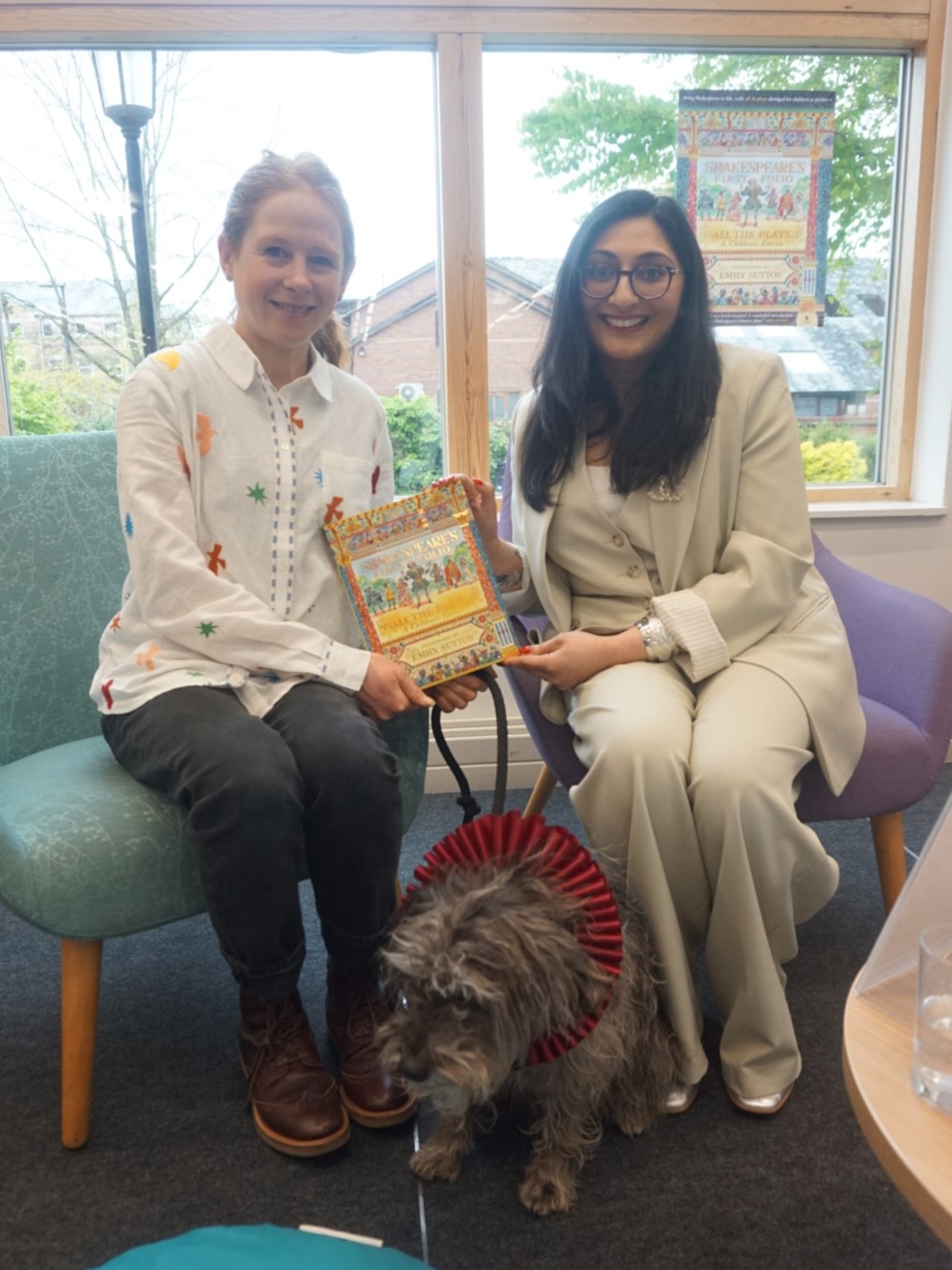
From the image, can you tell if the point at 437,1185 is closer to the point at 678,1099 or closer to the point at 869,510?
the point at 678,1099

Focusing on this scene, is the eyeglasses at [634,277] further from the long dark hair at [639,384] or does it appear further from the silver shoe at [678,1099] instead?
the silver shoe at [678,1099]

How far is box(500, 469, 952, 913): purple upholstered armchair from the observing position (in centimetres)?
167

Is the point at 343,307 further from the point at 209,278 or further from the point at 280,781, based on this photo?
the point at 280,781

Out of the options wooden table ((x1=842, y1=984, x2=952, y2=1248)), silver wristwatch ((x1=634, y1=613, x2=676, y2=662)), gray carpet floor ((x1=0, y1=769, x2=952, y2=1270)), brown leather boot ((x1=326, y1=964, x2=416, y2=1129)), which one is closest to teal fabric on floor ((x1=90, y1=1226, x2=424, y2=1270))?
gray carpet floor ((x1=0, y1=769, x2=952, y2=1270))

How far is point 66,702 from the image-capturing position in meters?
1.85

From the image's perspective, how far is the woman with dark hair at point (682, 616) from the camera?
1.44 meters

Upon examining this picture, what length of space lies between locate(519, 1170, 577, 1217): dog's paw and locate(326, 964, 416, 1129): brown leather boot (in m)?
0.22

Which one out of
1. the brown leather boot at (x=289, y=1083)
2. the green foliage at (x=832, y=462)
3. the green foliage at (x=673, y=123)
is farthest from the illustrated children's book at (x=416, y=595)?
the green foliage at (x=832, y=462)

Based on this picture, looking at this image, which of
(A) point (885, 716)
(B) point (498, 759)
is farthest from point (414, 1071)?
(A) point (885, 716)

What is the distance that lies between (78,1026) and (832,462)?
2440mm

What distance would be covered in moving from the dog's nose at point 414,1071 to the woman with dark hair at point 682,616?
0.43m

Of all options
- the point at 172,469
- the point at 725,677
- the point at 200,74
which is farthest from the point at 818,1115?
the point at 200,74

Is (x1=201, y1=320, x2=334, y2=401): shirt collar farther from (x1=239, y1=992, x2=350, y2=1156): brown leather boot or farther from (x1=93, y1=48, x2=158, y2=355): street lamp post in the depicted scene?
(x1=93, y1=48, x2=158, y2=355): street lamp post

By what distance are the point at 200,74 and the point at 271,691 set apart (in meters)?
1.78
